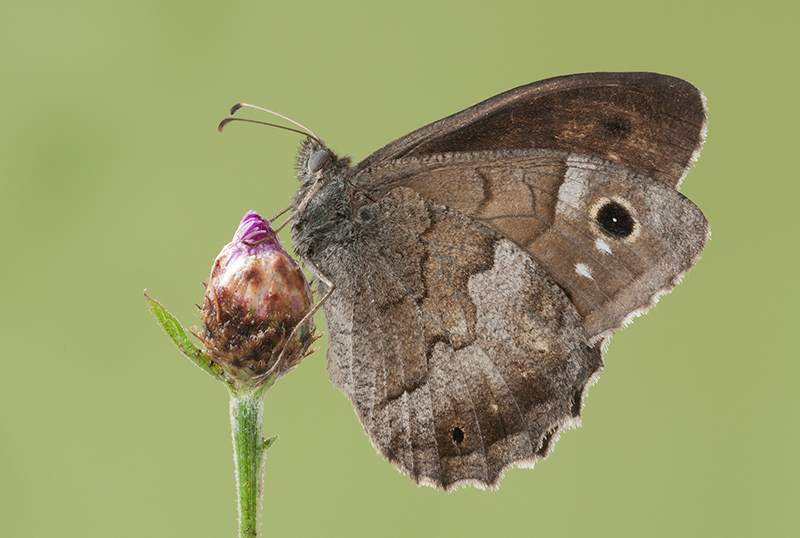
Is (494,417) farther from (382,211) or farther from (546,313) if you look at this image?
(382,211)

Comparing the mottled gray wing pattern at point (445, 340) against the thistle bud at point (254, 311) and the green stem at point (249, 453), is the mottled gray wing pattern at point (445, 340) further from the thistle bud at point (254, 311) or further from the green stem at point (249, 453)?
the green stem at point (249, 453)

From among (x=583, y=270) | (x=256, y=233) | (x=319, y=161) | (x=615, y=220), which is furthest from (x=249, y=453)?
(x=615, y=220)

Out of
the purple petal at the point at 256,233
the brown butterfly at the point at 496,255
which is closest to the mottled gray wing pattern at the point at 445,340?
the brown butterfly at the point at 496,255

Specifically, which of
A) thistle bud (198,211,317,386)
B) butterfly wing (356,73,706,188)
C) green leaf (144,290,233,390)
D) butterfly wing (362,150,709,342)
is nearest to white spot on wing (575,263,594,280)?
butterfly wing (362,150,709,342)

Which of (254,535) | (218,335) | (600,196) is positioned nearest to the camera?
(254,535)

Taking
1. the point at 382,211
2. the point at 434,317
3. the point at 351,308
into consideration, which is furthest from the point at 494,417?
the point at 382,211

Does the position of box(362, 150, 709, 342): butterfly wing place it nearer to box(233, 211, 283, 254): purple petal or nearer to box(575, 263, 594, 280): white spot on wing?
box(575, 263, 594, 280): white spot on wing
